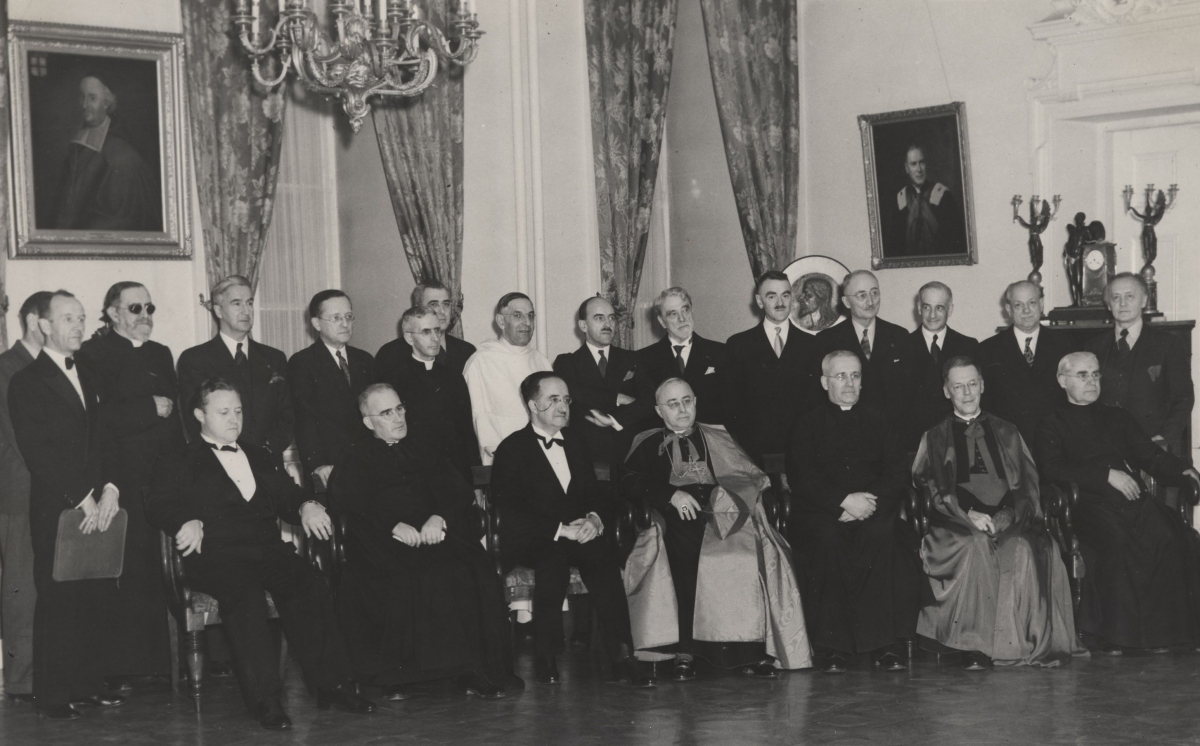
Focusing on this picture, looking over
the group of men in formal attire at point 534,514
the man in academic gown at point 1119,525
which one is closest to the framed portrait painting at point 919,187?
the group of men in formal attire at point 534,514

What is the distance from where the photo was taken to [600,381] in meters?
6.55

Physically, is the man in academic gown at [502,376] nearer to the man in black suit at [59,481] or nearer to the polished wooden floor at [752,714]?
the polished wooden floor at [752,714]

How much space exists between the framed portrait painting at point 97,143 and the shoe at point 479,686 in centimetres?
296

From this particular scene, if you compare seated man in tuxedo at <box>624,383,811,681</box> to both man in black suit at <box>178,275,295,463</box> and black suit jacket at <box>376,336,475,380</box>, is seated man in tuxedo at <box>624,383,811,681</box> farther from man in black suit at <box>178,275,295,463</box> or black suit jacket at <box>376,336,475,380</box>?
man in black suit at <box>178,275,295,463</box>

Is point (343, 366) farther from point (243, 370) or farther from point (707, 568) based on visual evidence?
point (707, 568)

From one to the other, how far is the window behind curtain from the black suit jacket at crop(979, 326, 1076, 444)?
4.02m

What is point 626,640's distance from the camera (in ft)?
18.8

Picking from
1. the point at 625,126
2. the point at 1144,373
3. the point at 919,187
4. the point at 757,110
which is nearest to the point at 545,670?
the point at 1144,373

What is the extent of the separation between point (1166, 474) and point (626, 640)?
254 cm

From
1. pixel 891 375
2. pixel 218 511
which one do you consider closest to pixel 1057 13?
pixel 891 375

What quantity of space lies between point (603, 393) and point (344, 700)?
1.99m

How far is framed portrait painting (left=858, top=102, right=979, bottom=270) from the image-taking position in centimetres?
831

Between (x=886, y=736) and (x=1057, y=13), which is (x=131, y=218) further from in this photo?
(x=1057, y=13)

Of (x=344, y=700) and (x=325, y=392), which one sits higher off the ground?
(x=325, y=392)
